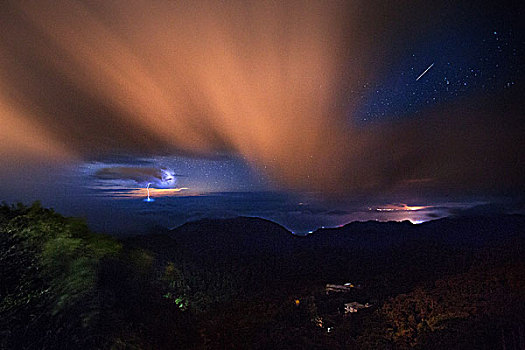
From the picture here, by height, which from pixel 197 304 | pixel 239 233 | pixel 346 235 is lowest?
pixel 239 233

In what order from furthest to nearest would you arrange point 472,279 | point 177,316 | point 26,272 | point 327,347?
point 177,316 → point 472,279 → point 327,347 → point 26,272

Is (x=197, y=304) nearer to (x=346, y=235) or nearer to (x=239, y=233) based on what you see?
(x=346, y=235)

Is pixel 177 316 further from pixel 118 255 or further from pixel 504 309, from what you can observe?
pixel 504 309

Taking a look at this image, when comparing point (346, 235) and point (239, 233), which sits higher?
point (346, 235)

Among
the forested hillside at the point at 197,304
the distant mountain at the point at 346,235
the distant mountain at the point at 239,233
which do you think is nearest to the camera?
the forested hillside at the point at 197,304

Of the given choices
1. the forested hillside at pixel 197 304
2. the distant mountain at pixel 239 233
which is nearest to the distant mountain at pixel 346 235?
the distant mountain at pixel 239 233

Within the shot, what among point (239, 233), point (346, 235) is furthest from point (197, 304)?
point (239, 233)

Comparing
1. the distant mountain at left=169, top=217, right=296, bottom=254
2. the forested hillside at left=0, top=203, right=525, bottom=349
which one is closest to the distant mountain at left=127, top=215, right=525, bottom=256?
the distant mountain at left=169, top=217, right=296, bottom=254

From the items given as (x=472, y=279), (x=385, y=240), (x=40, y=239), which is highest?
(x=40, y=239)

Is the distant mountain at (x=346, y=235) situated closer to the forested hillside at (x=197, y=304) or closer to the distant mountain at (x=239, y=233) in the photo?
the distant mountain at (x=239, y=233)

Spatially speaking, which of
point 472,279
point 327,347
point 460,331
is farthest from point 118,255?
point 472,279

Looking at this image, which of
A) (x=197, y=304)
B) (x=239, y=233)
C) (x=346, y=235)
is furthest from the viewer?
(x=239, y=233)
